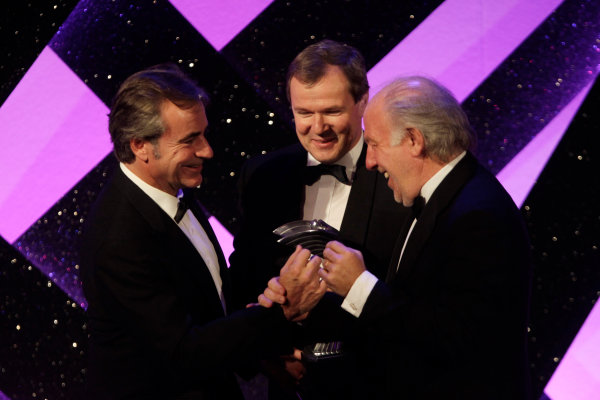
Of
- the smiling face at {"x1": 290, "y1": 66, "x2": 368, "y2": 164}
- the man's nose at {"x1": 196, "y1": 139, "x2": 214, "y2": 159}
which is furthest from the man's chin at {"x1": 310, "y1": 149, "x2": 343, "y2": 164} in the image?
the man's nose at {"x1": 196, "y1": 139, "x2": 214, "y2": 159}

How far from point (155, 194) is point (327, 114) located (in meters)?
0.67

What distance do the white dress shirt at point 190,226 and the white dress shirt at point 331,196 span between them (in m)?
0.41

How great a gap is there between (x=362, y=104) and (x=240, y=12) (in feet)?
3.41

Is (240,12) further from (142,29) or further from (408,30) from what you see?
(408,30)

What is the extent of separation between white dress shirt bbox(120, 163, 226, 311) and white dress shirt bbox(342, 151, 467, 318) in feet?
1.55

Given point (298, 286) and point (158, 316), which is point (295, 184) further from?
point (158, 316)

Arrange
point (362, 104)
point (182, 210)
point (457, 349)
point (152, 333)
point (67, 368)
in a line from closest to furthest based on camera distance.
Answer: point (457, 349) < point (152, 333) < point (182, 210) < point (362, 104) < point (67, 368)

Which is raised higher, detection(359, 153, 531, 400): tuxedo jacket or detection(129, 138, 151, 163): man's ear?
detection(129, 138, 151, 163): man's ear

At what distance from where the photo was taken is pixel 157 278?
6.22 ft

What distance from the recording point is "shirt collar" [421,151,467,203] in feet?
6.19

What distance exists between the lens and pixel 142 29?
10.3 ft

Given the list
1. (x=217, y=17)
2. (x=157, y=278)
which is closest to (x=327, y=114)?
(x=157, y=278)

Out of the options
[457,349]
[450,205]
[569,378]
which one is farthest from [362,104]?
[569,378]

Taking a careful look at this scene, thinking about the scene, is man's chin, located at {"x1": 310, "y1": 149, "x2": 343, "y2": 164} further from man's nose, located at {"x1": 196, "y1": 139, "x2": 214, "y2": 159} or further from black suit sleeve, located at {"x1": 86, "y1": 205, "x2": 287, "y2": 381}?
black suit sleeve, located at {"x1": 86, "y1": 205, "x2": 287, "y2": 381}
